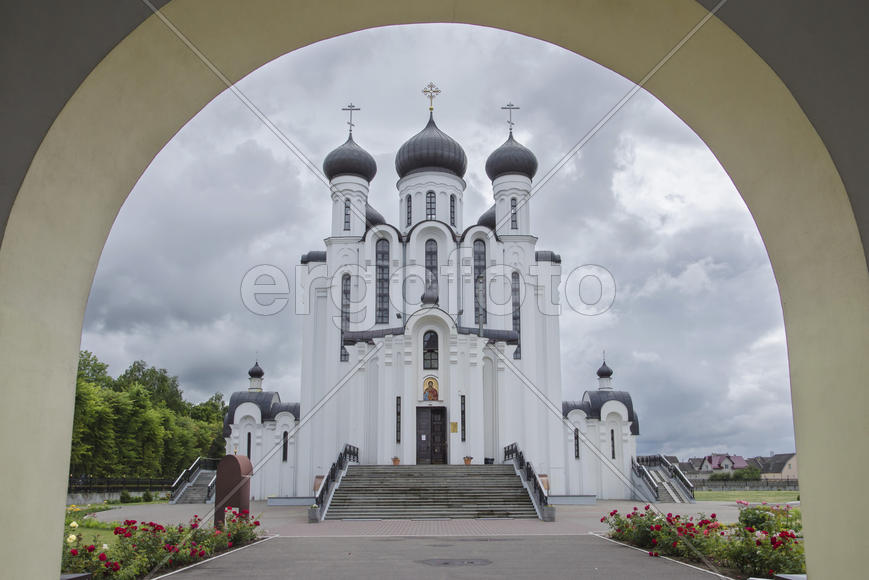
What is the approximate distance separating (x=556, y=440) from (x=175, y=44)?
3265 cm

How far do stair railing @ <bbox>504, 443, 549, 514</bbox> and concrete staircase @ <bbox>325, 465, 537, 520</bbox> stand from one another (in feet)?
0.85

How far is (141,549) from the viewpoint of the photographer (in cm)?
1122

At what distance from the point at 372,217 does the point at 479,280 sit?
8125mm

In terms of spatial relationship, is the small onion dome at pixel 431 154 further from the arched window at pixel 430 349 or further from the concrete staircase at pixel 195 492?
the concrete staircase at pixel 195 492

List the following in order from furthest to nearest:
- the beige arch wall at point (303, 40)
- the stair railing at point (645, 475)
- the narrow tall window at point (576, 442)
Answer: the narrow tall window at point (576, 442), the stair railing at point (645, 475), the beige arch wall at point (303, 40)

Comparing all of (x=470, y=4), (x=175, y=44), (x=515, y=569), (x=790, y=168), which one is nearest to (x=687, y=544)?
(x=515, y=569)

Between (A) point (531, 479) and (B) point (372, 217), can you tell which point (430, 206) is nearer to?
(B) point (372, 217)

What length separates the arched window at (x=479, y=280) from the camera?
35.6m

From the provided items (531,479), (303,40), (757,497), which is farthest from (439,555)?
(757,497)

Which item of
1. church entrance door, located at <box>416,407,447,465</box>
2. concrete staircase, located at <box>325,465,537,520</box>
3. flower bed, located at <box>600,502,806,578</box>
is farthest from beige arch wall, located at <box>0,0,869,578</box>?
church entrance door, located at <box>416,407,447,465</box>

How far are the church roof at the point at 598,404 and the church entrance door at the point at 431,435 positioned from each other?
34.5ft

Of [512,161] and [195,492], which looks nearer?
[195,492]

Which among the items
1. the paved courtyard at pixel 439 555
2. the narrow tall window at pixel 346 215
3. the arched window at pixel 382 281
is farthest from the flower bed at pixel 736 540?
the narrow tall window at pixel 346 215

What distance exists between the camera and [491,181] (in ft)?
131
